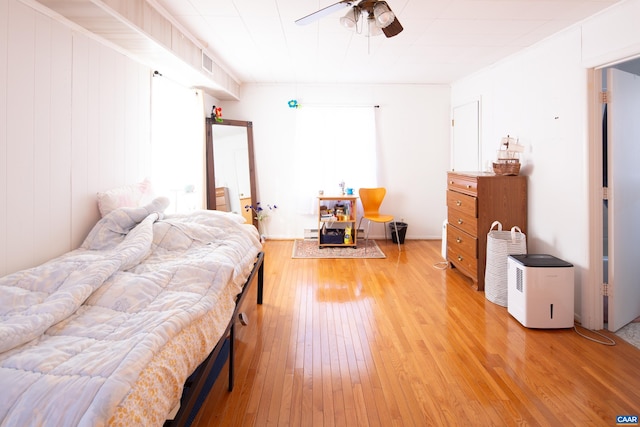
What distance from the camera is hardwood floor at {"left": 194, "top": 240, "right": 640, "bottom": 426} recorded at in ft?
6.12

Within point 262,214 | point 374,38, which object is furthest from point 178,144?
point 374,38

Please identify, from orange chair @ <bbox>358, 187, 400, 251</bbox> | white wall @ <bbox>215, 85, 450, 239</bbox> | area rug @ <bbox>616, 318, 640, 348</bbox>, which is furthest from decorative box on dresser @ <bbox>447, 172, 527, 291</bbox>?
white wall @ <bbox>215, 85, 450, 239</bbox>

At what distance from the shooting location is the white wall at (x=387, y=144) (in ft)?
19.0

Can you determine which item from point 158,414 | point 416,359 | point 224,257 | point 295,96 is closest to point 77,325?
point 158,414

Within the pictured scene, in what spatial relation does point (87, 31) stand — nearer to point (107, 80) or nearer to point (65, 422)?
point (107, 80)

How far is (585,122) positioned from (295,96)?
12.9ft

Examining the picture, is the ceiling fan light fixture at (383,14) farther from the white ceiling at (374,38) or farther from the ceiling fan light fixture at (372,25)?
the white ceiling at (374,38)

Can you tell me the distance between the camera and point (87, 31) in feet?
8.27

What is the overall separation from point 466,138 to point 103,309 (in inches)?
193

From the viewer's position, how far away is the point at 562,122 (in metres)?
3.15

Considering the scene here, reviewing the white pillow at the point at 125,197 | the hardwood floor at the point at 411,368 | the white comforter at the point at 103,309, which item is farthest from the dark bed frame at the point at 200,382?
the white pillow at the point at 125,197

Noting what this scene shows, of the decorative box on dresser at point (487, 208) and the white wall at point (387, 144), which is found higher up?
the white wall at point (387, 144)

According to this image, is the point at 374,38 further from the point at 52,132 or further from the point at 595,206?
the point at 52,132

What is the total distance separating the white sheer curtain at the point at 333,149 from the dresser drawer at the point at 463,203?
65.9 inches
